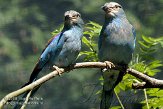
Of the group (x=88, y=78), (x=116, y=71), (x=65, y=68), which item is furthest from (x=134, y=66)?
(x=88, y=78)

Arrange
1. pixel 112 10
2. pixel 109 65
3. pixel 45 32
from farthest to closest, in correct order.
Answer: pixel 45 32
pixel 112 10
pixel 109 65

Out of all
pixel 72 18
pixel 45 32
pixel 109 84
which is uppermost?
pixel 72 18

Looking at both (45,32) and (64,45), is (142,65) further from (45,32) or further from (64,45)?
(45,32)

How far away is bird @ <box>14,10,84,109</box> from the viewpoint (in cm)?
153

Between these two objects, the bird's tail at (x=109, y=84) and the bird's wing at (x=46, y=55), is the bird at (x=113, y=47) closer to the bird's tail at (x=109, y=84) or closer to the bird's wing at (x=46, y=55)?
the bird's tail at (x=109, y=84)

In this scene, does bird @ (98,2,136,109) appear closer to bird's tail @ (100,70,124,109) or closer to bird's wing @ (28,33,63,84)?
bird's tail @ (100,70,124,109)

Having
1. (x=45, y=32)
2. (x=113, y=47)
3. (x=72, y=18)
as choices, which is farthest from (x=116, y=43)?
(x=45, y=32)

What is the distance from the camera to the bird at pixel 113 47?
1.53 m

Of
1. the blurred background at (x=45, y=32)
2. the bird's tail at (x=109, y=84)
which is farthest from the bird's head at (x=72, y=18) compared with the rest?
the blurred background at (x=45, y=32)

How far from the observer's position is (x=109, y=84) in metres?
1.54

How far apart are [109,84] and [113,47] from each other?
90 mm

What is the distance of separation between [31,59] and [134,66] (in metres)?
1.72

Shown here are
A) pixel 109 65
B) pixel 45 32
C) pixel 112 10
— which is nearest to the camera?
pixel 109 65

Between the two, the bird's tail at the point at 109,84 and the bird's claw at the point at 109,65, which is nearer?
the bird's claw at the point at 109,65
